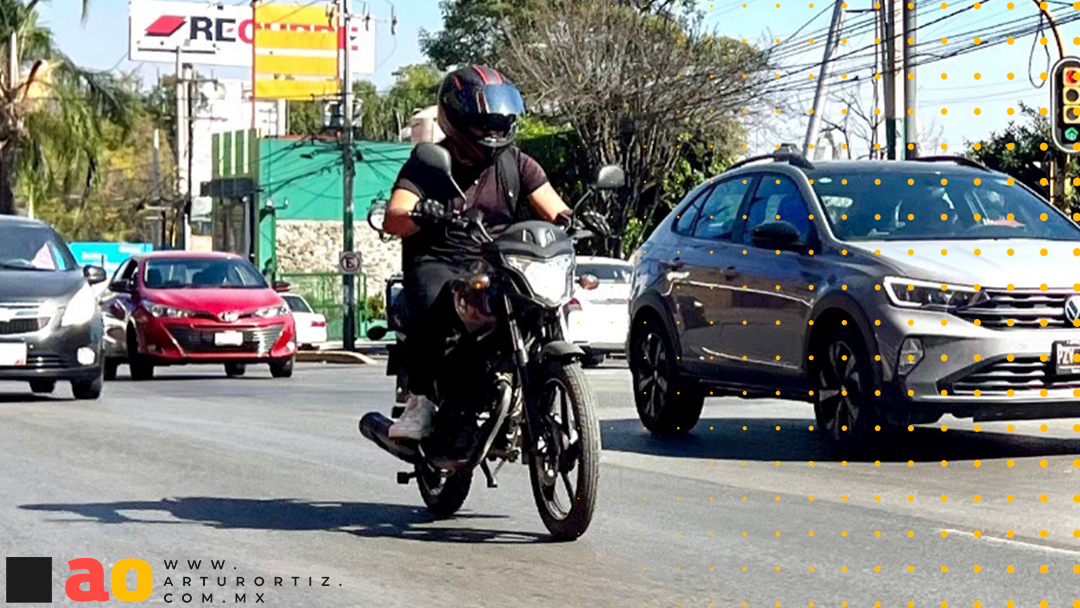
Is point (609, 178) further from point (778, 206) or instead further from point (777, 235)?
point (778, 206)

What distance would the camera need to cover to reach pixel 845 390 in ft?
35.5

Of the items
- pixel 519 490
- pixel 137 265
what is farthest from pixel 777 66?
pixel 519 490

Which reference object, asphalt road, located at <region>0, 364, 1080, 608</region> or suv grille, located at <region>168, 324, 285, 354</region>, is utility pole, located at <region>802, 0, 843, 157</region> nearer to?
suv grille, located at <region>168, 324, 285, 354</region>

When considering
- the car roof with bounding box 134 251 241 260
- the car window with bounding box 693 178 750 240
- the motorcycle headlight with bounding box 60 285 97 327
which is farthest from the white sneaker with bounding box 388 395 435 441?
the car roof with bounding box 134 251 241 260

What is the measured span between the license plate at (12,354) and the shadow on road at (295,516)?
778 cm

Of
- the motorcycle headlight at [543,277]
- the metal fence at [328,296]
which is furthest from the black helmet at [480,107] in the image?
the metal fence at [328,296]

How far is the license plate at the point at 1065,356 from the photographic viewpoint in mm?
10297

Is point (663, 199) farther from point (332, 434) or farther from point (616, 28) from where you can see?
point (332, 434)

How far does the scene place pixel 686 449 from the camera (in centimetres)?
1185

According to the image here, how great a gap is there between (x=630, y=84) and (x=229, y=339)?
2333 centimetres

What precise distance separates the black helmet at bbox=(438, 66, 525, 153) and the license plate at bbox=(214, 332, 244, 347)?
47.4ft

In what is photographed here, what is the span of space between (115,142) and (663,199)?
15.8m

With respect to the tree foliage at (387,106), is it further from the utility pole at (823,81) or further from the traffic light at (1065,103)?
the traffic light at (1065,103)

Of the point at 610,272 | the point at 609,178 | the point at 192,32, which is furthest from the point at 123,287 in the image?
the point at 192,32
